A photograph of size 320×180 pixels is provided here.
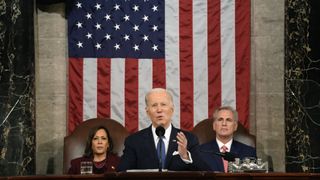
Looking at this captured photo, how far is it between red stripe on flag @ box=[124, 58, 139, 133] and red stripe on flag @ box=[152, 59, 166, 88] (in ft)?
0.70

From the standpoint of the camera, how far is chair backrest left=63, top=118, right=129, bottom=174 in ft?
30.6

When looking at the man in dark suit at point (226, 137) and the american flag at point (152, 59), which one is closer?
the man in dark suit at point (226, 137)

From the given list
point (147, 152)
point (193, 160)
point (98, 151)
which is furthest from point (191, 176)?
point (98, 151)

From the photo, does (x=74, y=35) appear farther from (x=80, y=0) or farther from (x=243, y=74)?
(x=243, y=74)

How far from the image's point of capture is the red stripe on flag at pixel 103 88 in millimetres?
10383

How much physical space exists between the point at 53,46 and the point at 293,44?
296 centimetres

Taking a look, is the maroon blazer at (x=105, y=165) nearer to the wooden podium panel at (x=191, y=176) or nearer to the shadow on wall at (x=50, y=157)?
the shadow on wall at (x=50, y=157)

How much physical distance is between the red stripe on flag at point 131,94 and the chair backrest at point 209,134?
1.18 meters

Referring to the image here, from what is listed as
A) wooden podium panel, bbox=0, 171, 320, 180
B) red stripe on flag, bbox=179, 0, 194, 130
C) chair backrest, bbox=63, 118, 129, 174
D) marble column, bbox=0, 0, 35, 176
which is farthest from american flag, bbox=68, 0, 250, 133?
wooden podium panel, bbox=0, 171, 320, 180

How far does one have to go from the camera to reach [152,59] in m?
10.4

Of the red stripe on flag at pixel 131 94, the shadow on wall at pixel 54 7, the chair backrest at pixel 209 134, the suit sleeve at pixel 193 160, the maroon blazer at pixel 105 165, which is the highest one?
the shadow on wall at pixel 54 7

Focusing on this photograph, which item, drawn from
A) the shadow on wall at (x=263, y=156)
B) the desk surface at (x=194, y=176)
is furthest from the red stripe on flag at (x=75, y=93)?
the desk surface at (x=194, y=176)

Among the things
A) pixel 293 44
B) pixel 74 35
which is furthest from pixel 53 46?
pixel 293 44

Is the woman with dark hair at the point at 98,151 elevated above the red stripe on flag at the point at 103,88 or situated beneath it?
Result: situated beneath
